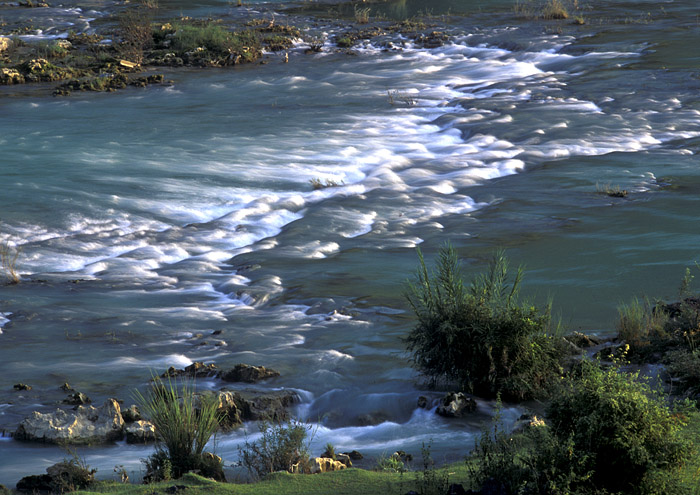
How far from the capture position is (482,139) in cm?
1833

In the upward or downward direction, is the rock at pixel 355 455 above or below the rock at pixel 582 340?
below

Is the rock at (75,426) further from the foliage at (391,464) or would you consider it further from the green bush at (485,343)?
the green bush at (485,343)

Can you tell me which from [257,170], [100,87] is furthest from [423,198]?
[100,87]

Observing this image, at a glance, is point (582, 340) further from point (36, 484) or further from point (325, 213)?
point (325, 213)

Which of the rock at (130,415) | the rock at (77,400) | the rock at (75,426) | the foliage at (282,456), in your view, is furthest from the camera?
the rock at (77,400)

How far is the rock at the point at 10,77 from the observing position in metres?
24.6

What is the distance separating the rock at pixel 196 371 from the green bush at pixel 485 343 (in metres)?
1.93

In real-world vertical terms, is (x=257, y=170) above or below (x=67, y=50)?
below

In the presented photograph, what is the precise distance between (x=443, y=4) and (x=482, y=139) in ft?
77.2

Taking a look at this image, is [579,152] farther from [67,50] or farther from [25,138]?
[67,50]

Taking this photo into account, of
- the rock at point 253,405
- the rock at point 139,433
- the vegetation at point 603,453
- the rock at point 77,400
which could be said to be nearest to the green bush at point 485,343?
the rock at point 253,405

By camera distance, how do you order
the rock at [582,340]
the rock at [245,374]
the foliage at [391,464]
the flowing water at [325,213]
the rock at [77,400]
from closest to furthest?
the foliage at [391,464] → the rock at [77,400] → the rock at [245,374] → the rock at [582,340] → the flowing water at [325,213]

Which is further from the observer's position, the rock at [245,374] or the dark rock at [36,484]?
the rock at [245,374]

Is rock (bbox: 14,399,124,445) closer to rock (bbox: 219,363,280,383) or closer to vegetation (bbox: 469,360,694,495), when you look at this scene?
rock (bbox: 219,363,280,383)
